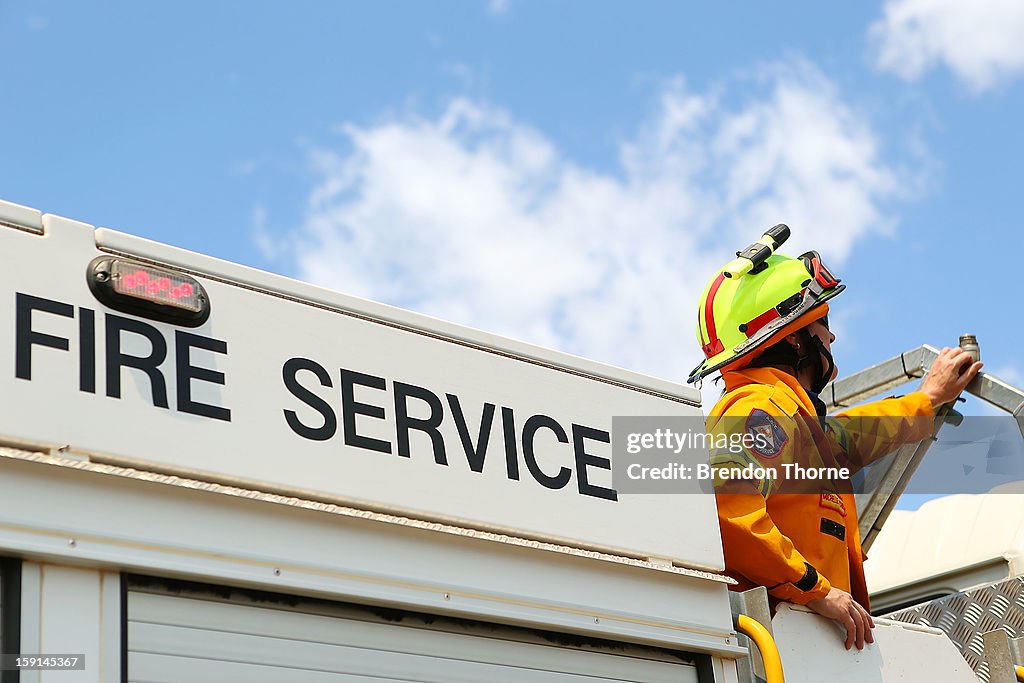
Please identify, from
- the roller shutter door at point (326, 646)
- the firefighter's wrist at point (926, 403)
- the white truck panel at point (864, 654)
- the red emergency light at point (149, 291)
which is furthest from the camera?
the firefighter's wrist at point (926, 403)

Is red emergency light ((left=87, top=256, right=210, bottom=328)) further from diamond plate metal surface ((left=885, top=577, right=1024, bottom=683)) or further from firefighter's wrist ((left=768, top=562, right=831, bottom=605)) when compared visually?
diamond plate metal surface ((left=885, top=577, right=1024, bottom=683))

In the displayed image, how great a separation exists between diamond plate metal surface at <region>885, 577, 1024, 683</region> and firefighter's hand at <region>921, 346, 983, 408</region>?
23.1 inches

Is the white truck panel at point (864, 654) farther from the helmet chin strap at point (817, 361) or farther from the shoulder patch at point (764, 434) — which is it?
the helmet chin strap at point (817, 361)

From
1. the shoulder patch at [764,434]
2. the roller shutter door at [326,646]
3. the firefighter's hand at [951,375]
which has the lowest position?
the roller shutter door at [326,646]

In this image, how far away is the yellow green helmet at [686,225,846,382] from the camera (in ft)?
13.6

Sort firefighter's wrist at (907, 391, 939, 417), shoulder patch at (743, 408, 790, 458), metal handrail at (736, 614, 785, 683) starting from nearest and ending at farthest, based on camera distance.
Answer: metal handrail at (736, 614, 785, 683), shoulder patch at (743, 408, 790, 458), firefighter's wrist at (907, 391, 939, 417)

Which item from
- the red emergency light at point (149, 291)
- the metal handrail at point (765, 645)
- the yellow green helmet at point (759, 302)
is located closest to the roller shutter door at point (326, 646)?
the metal handrail at point (765, 645)

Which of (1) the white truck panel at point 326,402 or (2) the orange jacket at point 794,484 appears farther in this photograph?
(2) the orange jacket at point 794,484

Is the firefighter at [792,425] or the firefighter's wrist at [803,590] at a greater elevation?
the firefighter at [792,425]

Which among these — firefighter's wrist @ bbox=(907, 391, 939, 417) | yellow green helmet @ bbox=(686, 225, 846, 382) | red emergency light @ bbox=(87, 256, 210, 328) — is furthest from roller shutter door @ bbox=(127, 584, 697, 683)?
firefighter's wrist @ bbox=(907, 391, 939, 417)

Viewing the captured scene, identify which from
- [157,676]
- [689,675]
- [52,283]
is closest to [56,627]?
[157,676]

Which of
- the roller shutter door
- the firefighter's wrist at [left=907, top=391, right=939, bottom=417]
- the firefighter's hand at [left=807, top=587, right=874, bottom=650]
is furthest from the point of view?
the firefighter's wrist at [left=907, top=391, right=939, bottom=417]

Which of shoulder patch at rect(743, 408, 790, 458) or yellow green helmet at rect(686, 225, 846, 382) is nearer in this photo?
shoulder patch at rect(743, 408, 790, 458)

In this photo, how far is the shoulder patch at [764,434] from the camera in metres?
3.64
